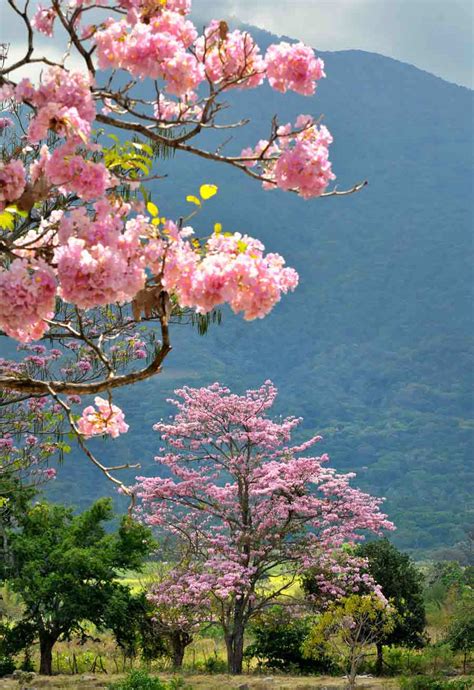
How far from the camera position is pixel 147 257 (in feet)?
10.4

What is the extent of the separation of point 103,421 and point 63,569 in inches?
519

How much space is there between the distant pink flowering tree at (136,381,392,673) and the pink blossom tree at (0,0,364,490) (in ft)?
36.9

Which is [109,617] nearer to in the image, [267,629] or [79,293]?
[267,629]

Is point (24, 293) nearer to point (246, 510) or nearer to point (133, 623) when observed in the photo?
point (246, 510)

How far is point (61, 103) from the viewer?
3.09m

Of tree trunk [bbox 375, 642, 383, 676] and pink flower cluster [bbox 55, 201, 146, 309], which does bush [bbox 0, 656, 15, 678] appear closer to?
tree trunk [bbox 375, 642, 383, 676]

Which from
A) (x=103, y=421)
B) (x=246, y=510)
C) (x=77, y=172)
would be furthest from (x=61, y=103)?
(x=246, y=510)

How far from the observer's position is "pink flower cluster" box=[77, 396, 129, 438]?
392cm

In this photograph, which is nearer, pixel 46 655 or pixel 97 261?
pixel 97 261

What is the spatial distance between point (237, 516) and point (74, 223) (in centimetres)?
1339

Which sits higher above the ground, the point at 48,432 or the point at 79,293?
the point at 48,432

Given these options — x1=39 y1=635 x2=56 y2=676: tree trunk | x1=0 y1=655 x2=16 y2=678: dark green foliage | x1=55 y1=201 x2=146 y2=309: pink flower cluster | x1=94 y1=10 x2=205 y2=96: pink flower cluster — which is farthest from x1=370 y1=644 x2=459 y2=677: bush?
x1=55 y1=201 x2=146 y2=309: pink flower cluster

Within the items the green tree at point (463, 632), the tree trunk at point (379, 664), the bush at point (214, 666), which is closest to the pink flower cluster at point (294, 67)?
the green tree at point (463, 632)

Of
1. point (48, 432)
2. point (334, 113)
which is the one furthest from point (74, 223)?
point (334, 113)
